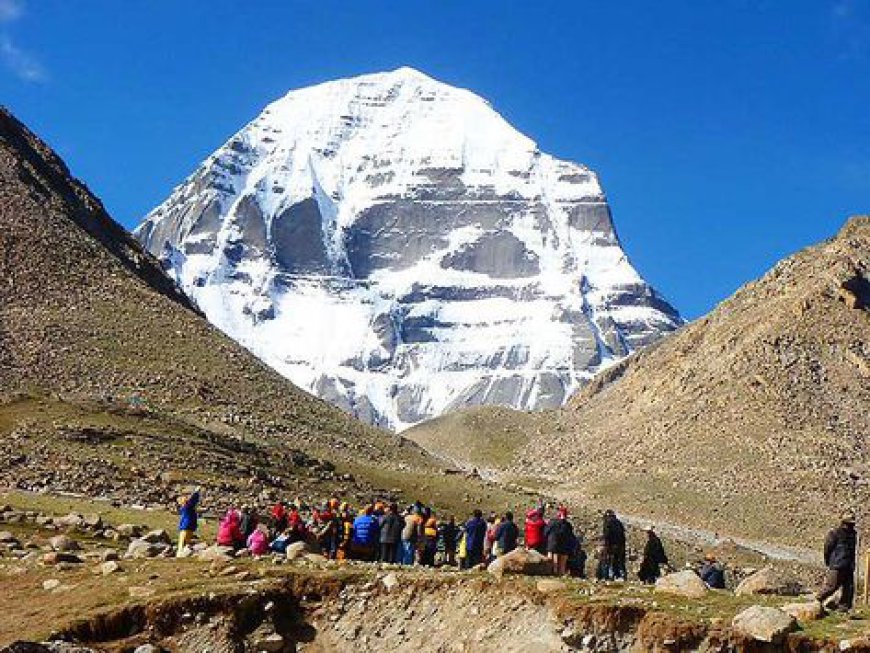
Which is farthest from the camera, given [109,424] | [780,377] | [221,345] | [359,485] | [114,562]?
[780,377]

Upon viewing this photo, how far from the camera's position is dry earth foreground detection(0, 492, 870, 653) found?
25.9m

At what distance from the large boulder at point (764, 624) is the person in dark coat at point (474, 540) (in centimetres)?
1457

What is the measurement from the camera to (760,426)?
16025 centimetres

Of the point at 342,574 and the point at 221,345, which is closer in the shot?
the point at 342,574

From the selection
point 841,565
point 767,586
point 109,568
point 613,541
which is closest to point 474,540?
point 613,541

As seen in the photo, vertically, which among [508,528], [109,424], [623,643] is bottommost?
[623,643]

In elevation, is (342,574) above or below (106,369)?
below

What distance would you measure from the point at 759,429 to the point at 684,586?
136m

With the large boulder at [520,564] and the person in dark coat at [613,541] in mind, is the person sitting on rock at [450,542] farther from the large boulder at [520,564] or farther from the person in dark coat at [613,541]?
the large boulder at [520,564]

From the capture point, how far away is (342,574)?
31.3 m

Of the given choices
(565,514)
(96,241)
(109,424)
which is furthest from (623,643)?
(96,241)

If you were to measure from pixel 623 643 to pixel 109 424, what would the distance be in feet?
206

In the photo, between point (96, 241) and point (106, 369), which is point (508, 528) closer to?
point (106, 369)

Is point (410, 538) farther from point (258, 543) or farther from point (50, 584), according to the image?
point (50, 584)
